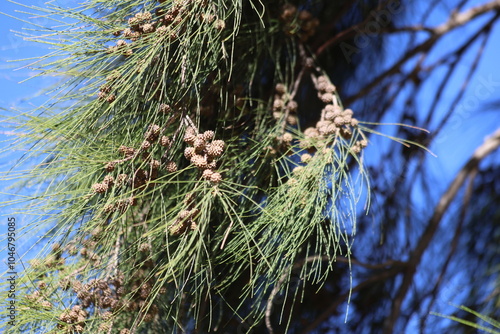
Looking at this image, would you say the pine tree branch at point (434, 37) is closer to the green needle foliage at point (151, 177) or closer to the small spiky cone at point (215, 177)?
the green needle foliage at point (151, 177)

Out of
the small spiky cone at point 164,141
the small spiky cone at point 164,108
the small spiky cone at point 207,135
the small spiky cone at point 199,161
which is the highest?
the small spiky cone at point 164,108

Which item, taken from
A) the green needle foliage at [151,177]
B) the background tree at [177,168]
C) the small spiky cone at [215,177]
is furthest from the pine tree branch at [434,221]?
the small spiky cone at [215,177]

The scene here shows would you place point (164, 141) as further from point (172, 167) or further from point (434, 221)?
point (434, 221)

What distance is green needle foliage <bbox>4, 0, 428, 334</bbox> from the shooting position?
946 millimetres

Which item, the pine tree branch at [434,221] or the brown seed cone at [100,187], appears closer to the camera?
the brown seed cone at [100,187]

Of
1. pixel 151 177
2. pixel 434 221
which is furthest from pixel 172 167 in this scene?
pixel 434 221

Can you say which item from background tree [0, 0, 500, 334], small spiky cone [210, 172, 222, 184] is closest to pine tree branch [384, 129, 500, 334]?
background tree [0, 0, 500, 334]

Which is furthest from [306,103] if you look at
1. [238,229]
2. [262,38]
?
[238,229]

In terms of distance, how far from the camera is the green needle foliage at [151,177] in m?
0.95

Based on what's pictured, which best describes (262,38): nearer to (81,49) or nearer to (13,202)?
(81,49)

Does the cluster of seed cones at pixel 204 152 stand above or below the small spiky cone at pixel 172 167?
above

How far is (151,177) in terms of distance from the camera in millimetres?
949

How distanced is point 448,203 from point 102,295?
812 millimetres

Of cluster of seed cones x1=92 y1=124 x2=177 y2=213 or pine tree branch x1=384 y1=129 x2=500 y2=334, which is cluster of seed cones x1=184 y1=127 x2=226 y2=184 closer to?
cluster of seed cones x1=92 y1=124 x2=177 y2=213
